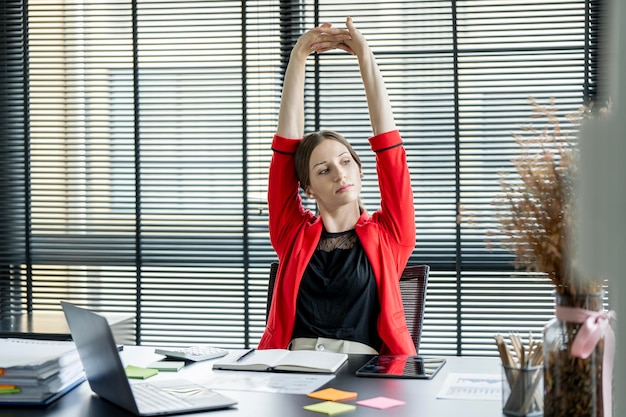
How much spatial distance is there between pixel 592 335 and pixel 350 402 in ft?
1.70

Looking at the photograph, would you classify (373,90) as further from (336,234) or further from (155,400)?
(155,400)

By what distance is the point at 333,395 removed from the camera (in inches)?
62.4

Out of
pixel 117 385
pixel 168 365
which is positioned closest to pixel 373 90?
pixel 168 365

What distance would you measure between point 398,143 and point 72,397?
1373 mm

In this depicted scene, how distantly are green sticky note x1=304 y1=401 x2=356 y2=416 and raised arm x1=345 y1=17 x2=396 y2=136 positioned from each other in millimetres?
1251

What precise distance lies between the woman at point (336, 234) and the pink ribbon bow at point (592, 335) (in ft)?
3.60

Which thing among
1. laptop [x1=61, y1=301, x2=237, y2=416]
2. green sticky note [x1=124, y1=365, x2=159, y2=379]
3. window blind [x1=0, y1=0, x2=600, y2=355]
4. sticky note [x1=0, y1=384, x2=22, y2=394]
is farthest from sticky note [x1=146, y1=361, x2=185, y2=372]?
window blind [x1=0, y1=0, x2=600, y2=355]

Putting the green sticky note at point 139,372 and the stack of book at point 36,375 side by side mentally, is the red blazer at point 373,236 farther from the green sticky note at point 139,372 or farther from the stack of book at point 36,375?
the stack of book at point 36,375

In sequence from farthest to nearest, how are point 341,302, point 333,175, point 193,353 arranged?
point 333,175, point 341,302, point 193,353

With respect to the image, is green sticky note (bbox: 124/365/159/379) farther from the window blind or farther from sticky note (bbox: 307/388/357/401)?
the window blind

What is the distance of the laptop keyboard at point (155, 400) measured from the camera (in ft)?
4.86

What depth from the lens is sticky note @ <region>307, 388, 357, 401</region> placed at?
156 centimetres

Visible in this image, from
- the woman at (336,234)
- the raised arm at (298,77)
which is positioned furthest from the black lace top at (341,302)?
the raised arm at (298,77)

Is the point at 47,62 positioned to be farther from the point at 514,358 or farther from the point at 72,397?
the point at 514,358
